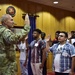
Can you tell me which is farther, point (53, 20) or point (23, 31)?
point (53, 20)

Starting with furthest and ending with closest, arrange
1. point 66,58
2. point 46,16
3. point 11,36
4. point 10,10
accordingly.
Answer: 1. point 46,16
2. point 10,10
3. point 66,58
4. point 11,36

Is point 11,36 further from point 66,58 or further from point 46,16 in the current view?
point 46,16

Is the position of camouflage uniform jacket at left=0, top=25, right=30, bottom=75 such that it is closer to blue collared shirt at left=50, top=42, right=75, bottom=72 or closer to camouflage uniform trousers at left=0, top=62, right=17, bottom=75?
camouflage uniform trousers at left=0, top=62, right=17, bottom=75

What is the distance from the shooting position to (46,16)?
384 inches

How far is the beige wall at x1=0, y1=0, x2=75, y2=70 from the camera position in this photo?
8.34 meters

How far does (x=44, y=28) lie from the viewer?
966 centimetres

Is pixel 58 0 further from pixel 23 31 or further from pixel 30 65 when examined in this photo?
pixel 23 31

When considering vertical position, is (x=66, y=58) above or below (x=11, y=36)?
below

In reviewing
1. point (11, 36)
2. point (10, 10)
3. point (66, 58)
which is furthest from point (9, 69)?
point (10, 10)

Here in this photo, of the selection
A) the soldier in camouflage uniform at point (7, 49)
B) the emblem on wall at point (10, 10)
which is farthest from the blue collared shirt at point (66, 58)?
the emblem on wall at point (10, 10)

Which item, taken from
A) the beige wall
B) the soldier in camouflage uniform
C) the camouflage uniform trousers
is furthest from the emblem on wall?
the camouflage uniform trousers

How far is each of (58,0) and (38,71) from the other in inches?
178

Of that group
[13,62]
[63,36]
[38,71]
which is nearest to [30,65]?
[38,71]

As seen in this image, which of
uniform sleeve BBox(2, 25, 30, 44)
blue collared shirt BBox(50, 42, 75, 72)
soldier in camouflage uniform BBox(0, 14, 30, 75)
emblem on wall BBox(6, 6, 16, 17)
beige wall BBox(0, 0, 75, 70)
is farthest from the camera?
beige wall BBox(0, 0, 75, 70)
